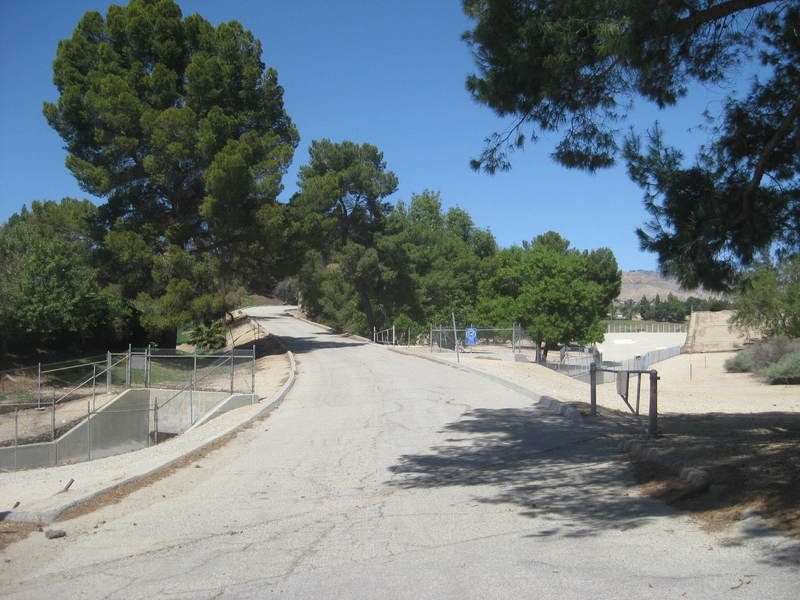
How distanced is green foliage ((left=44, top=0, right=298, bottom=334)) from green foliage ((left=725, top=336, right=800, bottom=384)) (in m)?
26.1

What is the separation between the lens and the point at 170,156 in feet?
108

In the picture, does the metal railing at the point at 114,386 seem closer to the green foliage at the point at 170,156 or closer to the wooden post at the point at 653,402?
the green foliage at the point at 170,156

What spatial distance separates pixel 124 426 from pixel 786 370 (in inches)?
1222

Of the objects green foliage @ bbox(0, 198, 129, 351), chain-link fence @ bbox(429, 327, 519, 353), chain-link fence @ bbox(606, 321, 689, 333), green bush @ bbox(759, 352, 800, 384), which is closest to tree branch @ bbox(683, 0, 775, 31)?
green foliage @ bbox(0, 198, 129, 351)

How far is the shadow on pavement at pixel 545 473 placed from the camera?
675 centimetres

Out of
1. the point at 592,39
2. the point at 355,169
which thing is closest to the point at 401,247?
the point at 355,169

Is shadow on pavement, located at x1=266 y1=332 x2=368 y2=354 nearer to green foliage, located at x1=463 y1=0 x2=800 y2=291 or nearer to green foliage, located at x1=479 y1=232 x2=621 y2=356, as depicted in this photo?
green foliage, located at x1=479 y1=232 x2=621 y2=356

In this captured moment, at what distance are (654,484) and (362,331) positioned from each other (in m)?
52.9

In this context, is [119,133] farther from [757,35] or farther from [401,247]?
[757,35]

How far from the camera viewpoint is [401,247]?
183 feet

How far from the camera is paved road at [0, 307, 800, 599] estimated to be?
201 inches

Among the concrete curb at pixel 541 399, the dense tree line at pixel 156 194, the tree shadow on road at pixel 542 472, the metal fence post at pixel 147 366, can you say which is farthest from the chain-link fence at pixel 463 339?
the tree shadow on road at pixel 542 472

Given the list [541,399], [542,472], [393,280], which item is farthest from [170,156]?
[542,472]

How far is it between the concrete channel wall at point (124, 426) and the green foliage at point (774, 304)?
33.1 metres
